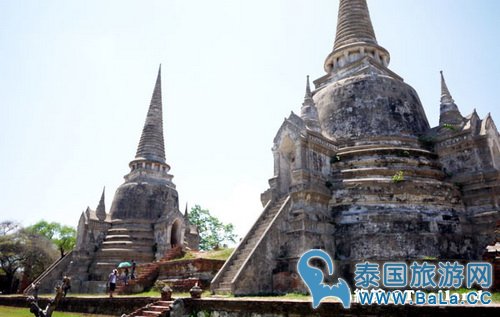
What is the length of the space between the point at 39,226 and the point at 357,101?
50.4 m

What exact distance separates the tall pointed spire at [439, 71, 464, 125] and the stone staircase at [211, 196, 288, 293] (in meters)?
9.91

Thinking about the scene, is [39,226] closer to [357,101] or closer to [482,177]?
[357,101]

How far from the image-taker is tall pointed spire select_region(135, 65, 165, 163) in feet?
108

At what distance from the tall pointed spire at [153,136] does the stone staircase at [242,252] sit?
1694 cm

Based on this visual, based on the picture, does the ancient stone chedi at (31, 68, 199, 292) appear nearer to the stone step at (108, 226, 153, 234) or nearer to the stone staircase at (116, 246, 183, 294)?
the stone step at (108, 226, 153, 234)

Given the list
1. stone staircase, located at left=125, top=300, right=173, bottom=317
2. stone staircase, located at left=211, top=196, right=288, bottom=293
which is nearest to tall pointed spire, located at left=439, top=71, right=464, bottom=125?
stone staircase, located at left=211, top=196, right=288, bottom=293

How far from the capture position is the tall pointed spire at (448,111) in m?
20.8

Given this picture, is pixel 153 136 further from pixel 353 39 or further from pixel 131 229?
pixel 353 39

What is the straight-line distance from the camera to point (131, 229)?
94.6 feet

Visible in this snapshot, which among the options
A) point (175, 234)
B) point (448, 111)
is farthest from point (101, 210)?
point (448, 111)

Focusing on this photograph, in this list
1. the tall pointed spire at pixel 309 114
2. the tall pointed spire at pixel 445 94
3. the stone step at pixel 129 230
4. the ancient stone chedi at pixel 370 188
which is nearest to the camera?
the ancient stone chedi at pixel 370 188

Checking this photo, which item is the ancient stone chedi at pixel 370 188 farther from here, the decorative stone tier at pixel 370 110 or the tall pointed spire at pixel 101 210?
the tall pointed spire at pixel 101 210

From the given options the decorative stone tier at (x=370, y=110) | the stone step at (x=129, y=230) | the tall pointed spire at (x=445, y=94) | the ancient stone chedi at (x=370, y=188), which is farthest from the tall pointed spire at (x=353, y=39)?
the stone step at (x=129, y=230)

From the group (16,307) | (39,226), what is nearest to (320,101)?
(16,307)
